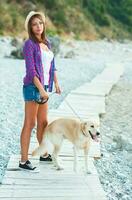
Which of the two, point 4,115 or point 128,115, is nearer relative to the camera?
point 4,115

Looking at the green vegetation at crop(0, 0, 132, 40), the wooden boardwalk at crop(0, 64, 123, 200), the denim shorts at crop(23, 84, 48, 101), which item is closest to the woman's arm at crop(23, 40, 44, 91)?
the denim shorts at crop(23, 84, 48, 101)

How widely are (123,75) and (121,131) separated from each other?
36.6 feet

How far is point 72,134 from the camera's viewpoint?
6641 mm

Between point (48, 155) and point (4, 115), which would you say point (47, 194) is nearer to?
point (48, 155)

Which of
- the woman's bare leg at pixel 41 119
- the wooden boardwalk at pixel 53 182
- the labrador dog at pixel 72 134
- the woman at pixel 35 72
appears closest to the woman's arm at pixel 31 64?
the woman at pixel 35 72

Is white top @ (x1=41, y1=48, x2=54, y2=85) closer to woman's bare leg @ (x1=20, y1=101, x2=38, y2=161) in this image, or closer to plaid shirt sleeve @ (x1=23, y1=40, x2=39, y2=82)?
plaid shirt sleeve @ (x1=23, y1=40, x2=39, y2=82)

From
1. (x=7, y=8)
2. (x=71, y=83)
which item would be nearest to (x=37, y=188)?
(x=71, y=83)

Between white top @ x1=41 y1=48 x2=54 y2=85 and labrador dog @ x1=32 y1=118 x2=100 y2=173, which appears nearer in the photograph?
labrador dog @ x1=32 y1=118 x2=100 y2=173

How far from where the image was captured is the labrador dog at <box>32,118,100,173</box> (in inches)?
255

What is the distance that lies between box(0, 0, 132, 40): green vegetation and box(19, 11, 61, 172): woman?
1219 inches

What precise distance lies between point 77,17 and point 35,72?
43968mm

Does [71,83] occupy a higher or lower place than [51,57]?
lower

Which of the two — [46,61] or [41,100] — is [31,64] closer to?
[46,61]

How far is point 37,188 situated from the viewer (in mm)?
6094
